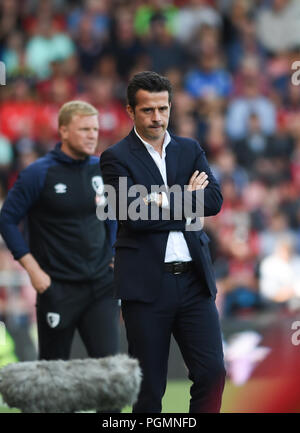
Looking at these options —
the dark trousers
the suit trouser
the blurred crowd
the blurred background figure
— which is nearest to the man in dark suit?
the suit trouser

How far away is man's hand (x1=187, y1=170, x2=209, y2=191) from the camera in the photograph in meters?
5.38

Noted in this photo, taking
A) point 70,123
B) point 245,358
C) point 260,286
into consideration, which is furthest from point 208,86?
point 70,123

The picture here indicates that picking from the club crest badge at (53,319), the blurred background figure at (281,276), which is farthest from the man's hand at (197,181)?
the blurred background figure at (281,276)

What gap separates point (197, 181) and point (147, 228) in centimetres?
40

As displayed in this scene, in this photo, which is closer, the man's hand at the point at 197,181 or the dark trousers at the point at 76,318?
the man's hand at the point at 197,181

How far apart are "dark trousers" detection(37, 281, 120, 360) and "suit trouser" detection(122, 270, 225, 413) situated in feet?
4.28

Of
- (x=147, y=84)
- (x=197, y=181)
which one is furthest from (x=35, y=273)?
(x=147, y=84)

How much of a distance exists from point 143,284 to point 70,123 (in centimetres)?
175

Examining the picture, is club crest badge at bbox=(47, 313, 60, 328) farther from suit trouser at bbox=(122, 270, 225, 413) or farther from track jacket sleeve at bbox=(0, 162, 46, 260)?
suit trouser at bbox=(122, 270, 225, 413)

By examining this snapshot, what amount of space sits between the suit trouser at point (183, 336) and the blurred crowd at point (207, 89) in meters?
5.12

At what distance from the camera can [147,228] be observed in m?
5.27

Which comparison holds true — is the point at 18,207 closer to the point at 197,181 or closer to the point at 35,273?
the point at 35,273

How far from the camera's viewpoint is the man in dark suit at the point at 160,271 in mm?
5293

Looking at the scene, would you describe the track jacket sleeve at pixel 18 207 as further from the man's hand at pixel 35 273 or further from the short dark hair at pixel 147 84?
the short dark hair at pixel 147 84
